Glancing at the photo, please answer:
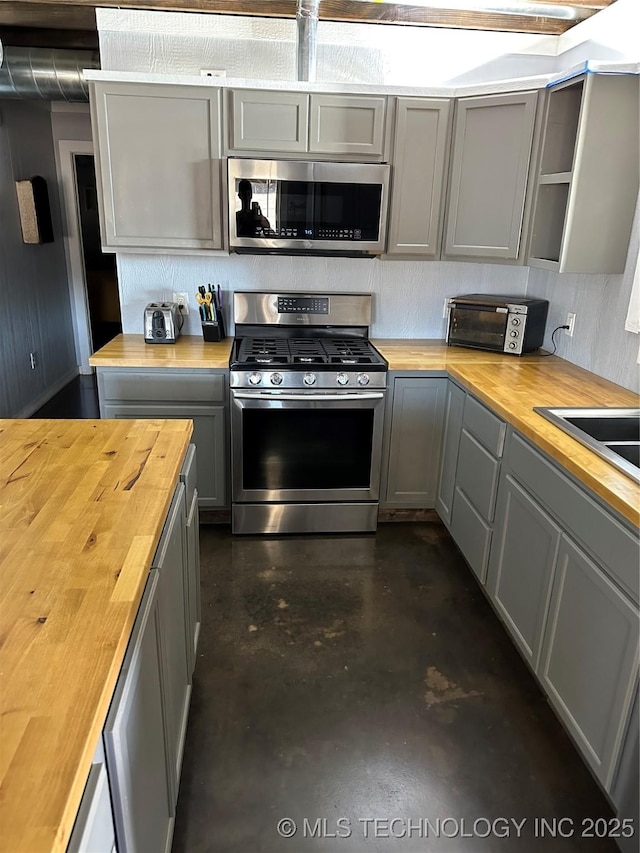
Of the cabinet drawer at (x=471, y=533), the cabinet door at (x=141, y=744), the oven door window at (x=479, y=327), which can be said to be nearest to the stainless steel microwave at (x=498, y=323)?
the oven door window at (x=479, y=327)

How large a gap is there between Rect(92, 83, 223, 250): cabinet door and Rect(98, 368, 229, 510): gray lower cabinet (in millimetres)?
664

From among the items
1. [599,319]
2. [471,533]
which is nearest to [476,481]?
[471,533]

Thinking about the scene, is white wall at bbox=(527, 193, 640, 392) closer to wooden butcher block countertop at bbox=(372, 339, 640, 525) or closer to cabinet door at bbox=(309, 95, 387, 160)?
wooden butcher block countertop at bbox=(372, 339, 640, 525)

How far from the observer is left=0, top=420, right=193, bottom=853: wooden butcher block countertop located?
71 cm

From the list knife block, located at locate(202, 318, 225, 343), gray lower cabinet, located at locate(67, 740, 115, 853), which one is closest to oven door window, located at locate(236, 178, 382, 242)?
knife block, located at locate(202, 318, 225, 343)

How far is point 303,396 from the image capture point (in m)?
2.88

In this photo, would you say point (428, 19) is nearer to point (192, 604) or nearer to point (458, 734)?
point (192, 604)

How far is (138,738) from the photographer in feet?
3.53

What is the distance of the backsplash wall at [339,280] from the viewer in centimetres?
329

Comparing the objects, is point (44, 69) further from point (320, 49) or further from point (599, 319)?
point (599, 319)

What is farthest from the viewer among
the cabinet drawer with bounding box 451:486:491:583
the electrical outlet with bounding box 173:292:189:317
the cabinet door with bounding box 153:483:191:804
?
the electrical outlet with bounding box 173:292:189:317

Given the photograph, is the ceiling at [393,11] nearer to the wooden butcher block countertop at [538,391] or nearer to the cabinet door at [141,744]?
the wooden butcher block countertop at [538,391]

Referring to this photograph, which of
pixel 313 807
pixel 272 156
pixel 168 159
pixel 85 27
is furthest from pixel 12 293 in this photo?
pixel 313 807

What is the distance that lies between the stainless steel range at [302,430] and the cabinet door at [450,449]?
328 mm
